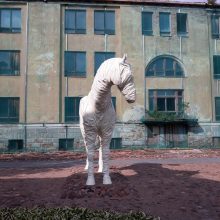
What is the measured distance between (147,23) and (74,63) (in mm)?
7916

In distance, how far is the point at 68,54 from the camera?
2872 centimetres

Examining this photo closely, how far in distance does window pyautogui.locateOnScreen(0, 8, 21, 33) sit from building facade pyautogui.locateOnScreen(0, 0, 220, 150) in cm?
9

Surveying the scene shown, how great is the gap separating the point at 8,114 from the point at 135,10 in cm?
1504

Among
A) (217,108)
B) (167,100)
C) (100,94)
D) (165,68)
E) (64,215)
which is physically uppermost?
(165,68)

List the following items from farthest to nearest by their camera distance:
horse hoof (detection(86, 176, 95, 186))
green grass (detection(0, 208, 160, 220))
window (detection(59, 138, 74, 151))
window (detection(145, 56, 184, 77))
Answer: window (detection(145, 56, 184, 77)), window (detection(59, 138, 74, 151)), horse hoof (detection(86, 176, 95, 186)), green grass (detection(0, 208, 160, 220))

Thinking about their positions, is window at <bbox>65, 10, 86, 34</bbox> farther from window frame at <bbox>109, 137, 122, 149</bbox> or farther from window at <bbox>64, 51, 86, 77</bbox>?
window frame at <bbox>109, 137, 122, 149</bbox>

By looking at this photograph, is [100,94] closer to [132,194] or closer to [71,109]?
[132,194]

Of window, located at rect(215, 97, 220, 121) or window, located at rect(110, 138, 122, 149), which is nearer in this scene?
window, located at rect(110, 138, 122, 149)

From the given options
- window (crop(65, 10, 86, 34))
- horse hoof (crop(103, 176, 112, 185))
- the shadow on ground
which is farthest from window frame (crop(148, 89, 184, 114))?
horse hoof (crop(103, 176, 112, 185))

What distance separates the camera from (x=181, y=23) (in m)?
30.4

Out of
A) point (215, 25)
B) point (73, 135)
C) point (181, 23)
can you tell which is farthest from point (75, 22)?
point (215, 25)

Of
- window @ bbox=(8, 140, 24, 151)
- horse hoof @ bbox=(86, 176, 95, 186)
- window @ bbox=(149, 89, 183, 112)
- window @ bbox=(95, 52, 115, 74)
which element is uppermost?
window @ bbox=(95, 52, 115, 74)

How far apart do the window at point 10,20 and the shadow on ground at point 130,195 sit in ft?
71.0

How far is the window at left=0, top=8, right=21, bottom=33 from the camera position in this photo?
28.4 m
